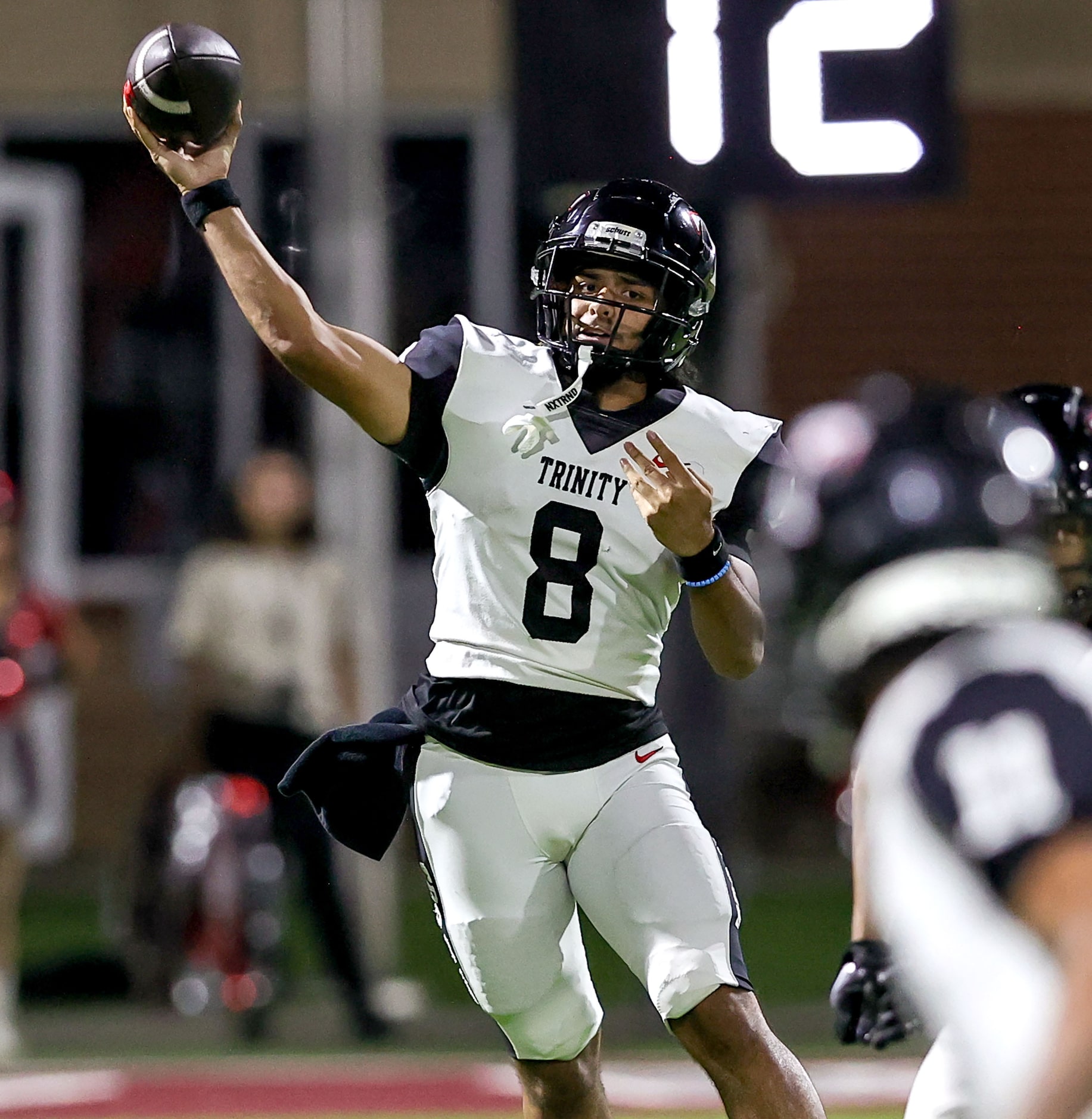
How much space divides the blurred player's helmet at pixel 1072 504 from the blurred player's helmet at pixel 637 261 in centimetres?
58

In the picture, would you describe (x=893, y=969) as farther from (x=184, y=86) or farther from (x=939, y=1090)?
(x=184, y=86)

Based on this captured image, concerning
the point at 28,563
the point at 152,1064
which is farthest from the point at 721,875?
the point at 28,563

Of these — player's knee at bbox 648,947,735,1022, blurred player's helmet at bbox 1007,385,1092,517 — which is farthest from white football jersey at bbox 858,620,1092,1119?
player's knee at bbox 648,947,735,1022

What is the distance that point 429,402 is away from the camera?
3.21m

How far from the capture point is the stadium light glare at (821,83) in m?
4.98

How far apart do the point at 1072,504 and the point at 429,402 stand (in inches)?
40.3

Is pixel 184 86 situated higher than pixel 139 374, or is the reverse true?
pixel 184 86

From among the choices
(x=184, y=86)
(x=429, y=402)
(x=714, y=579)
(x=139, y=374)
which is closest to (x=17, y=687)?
(x=429, y=402)

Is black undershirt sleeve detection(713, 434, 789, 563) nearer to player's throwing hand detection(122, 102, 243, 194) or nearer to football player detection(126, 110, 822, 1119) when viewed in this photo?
football player detection(126, 110, 822, 1119)

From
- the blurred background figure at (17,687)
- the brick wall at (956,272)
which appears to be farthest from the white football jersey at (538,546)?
the brick wall at (956,272)

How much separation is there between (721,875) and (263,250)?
1.23 m

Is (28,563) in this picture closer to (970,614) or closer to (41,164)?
(41,164)

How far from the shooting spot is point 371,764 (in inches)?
131

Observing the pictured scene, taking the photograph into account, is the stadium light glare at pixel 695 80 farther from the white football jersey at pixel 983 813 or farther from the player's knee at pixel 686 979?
the white football jersey at pixel 983 813
